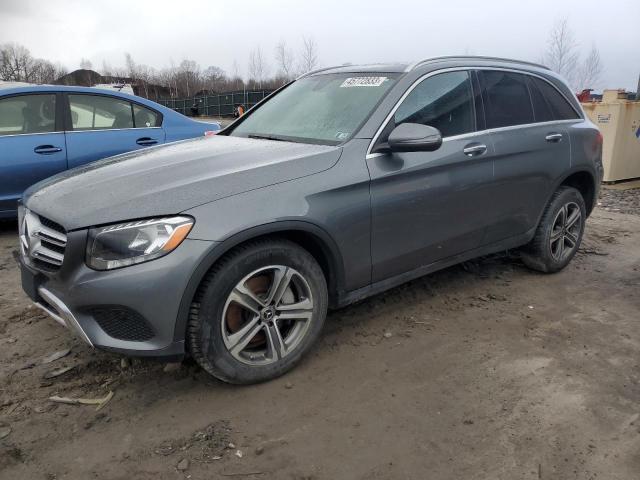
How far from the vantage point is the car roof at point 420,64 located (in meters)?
3.49

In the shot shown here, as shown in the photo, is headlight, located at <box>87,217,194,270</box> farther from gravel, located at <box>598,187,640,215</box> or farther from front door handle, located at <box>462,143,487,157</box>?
gravel, located at <box>598,187,640,215</box>

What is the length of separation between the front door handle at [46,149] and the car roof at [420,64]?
2877 millimetres

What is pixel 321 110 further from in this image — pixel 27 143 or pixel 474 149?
pixel 27 143

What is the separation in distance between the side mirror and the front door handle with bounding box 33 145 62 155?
152 inches

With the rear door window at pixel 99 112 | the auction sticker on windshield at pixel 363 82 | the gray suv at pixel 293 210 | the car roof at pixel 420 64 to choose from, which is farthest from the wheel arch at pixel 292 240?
the rear door window at pixel 99 112

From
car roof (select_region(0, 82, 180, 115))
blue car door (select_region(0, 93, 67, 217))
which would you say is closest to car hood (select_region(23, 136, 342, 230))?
blue car door (select_region(0, 93, 67, 217))

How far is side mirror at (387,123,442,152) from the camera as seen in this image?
2.98m

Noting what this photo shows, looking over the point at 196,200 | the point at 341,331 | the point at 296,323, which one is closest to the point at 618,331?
the point at 341,331

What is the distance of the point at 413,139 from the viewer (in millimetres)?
2975

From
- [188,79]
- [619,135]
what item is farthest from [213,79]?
[619,135]

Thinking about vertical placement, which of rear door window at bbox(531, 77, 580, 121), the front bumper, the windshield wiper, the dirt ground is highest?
rear door window at bbox(531, 77, 580, 121)

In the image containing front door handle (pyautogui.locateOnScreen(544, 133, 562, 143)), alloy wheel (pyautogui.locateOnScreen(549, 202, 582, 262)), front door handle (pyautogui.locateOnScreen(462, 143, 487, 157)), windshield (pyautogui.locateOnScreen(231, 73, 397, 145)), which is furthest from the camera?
alloy wheel (pyautogui.locateOnScreen(549, 202, 582, 262))

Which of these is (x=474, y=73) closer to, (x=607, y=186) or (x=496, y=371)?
(x=496, y=371)

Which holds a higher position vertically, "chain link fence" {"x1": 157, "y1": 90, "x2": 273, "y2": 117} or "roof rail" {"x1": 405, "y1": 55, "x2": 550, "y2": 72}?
"chain link fence" {"x1": 157, "y1": 90, "x2": 273, "y2": 117}
